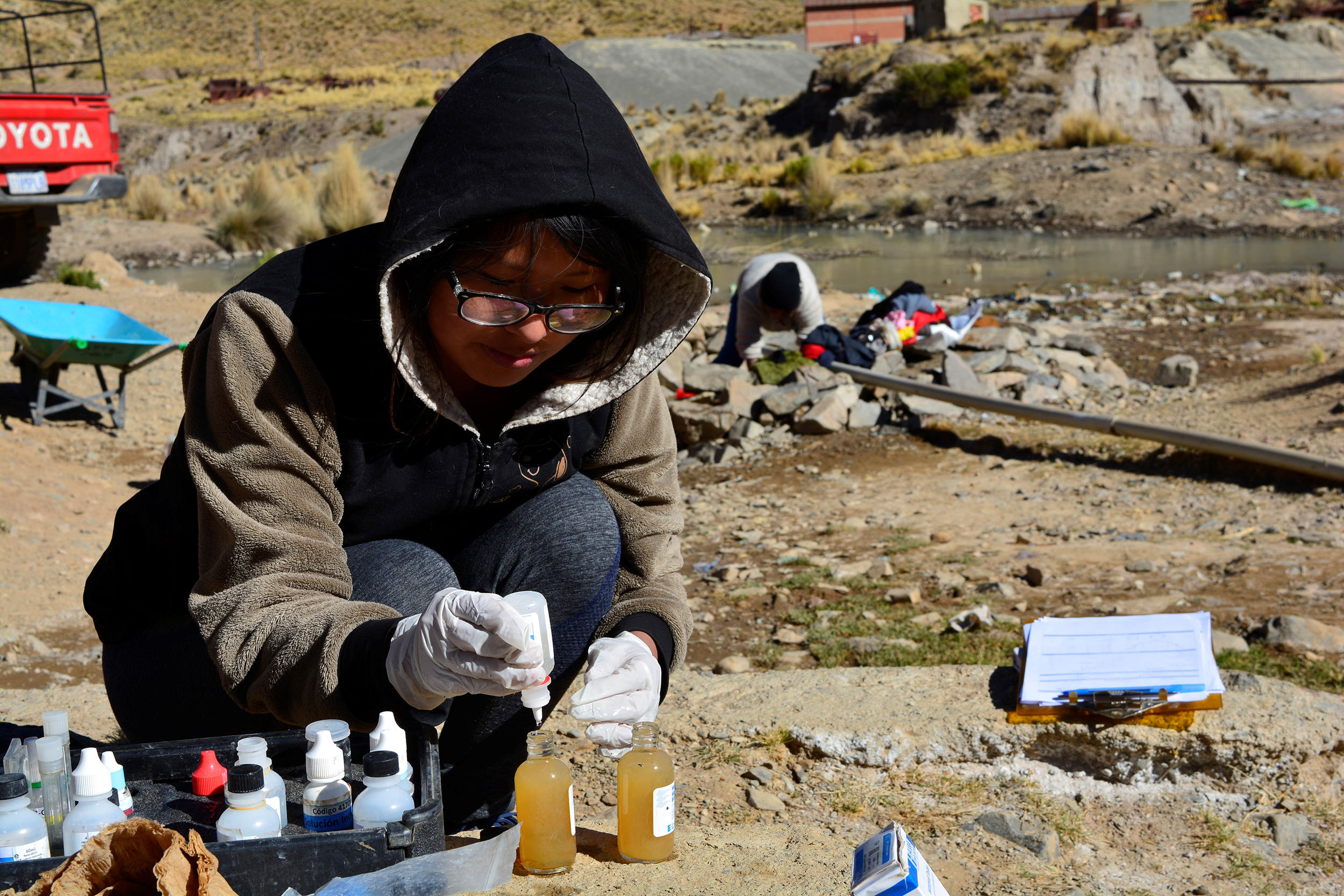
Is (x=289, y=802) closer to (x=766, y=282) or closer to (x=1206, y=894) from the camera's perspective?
(x=1206, y=894)

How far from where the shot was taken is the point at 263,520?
1.78m

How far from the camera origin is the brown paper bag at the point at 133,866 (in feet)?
4.63

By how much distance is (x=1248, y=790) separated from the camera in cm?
261

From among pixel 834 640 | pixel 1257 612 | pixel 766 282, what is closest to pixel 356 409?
pixel 834 640

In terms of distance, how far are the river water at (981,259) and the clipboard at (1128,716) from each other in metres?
9.19

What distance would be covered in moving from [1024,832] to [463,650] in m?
1.38

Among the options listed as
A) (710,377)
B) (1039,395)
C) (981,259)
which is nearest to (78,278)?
(710,377)

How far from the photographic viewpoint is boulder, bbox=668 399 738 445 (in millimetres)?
→ 6660

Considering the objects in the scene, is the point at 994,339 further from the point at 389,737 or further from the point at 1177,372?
the point at 389,737

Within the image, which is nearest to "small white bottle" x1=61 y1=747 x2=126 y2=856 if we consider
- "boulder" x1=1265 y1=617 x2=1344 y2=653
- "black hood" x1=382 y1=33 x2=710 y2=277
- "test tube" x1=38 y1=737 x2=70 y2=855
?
"test tube" x1=38 y1=737 x2=70 y2=855

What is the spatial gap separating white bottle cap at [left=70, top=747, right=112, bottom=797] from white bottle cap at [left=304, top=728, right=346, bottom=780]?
272mm

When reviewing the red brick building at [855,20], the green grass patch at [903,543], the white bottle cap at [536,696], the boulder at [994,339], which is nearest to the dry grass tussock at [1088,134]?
the boulder at [994,339]

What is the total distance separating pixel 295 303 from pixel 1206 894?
1974 mm

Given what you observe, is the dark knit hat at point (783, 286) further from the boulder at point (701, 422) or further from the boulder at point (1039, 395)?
the boulder at point (1039, 395)
